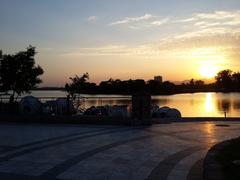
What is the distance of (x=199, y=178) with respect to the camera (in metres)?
7.76

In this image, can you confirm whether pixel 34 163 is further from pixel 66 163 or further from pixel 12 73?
pixel 12 73

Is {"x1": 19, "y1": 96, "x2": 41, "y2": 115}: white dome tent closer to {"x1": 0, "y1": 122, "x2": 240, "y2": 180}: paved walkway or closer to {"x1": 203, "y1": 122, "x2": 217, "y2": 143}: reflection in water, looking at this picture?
{"x1": 0, "y1": 122, "x2": 240, "y2": 180}: paved walkway

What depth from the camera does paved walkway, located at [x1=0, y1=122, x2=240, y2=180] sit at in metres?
8.27

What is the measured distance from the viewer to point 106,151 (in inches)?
425

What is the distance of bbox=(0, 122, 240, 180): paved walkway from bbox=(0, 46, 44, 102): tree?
1485cm

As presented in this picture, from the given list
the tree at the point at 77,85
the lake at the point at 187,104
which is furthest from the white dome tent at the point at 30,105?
the tree at the point at 77,85

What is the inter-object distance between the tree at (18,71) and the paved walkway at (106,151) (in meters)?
14.8

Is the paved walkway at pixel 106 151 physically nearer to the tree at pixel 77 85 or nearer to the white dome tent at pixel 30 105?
the white dome tent at pixel 30 105

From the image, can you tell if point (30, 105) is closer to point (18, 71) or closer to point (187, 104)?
point (18, 71)

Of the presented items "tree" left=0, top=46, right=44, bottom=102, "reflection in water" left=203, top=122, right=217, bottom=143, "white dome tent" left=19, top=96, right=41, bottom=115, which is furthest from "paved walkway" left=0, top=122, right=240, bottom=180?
"tree" left=0, top=46, right=44, bottom=102

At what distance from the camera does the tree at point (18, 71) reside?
102 feet

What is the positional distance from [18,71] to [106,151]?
22.5 meters

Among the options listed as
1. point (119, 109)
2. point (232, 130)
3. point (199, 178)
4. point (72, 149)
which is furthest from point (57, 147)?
point (119, 109)

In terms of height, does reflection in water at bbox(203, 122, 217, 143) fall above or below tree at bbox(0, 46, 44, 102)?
below
